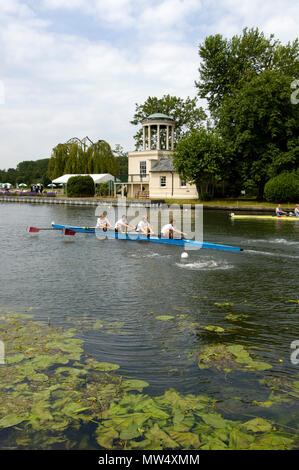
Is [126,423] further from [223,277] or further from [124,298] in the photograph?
[223,277]

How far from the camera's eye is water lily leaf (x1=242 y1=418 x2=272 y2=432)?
18.8 ft

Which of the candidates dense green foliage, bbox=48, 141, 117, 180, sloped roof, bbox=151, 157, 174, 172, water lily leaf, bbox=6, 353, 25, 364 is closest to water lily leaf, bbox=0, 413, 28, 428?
water lily leaf, bbox=6, 353, 25, 364

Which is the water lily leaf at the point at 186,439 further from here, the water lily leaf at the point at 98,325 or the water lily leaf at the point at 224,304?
the water lily leaf at the point at 224,304

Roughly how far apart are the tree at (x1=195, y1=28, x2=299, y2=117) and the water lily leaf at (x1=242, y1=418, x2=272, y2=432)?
58241mm

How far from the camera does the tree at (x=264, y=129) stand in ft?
158

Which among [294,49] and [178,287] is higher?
[294,49]

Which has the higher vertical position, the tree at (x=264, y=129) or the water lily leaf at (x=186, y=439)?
the tree at (x=264, y=129)

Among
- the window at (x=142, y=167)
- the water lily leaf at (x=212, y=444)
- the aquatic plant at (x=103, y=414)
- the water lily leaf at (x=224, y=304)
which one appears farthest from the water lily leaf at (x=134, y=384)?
the window at (x=142, y=167)

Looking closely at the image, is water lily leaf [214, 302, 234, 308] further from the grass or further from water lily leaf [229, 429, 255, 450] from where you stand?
the grass

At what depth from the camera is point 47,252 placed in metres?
21.2

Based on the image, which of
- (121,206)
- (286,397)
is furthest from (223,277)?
(121,206)

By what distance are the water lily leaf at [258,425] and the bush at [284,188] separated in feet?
Result: 144

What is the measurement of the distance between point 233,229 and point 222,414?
2553cm
